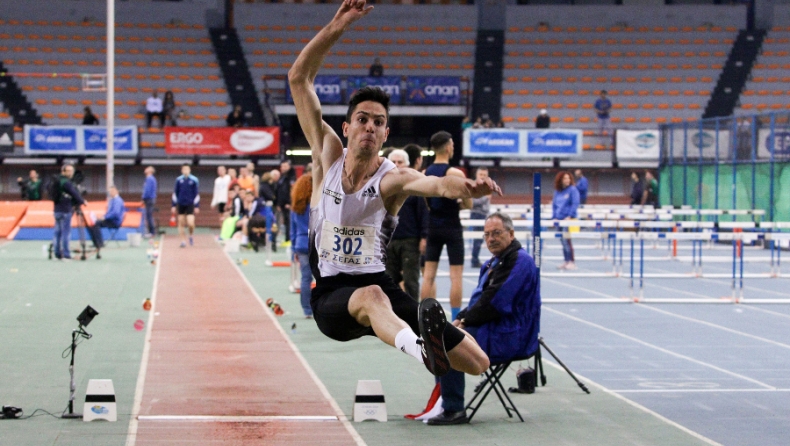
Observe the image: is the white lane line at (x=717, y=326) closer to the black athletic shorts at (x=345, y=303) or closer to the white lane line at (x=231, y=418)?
the white lane line at (x=231, y=418)

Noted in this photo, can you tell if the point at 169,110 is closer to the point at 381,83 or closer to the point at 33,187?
the point at 33,187

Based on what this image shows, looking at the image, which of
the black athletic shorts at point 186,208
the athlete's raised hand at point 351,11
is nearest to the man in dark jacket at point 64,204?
the black athletic shorts at point 186,208

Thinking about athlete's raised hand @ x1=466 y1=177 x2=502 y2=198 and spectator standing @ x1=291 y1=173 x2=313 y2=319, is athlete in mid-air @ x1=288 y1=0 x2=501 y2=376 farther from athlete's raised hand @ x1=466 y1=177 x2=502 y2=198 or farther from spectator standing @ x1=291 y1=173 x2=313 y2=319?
spectator standing @ x1=291 y1=173 x2=313 y2=319

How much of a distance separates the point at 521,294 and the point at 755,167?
18.2 meters

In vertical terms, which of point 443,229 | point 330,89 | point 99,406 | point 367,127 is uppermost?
point 330,89

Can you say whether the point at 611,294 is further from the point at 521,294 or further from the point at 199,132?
the point at 199,132

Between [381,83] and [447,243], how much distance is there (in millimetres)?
21832

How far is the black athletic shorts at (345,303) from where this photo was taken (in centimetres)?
536

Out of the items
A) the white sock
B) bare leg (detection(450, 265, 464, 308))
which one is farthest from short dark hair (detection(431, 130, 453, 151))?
the white sock

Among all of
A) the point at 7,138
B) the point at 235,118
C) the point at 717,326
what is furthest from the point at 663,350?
the point at 7,138

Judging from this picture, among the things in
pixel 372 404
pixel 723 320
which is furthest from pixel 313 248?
pixel 723 320

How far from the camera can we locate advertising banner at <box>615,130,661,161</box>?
31.4 metres

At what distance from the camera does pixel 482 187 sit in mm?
4469

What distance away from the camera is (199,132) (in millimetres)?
32281
